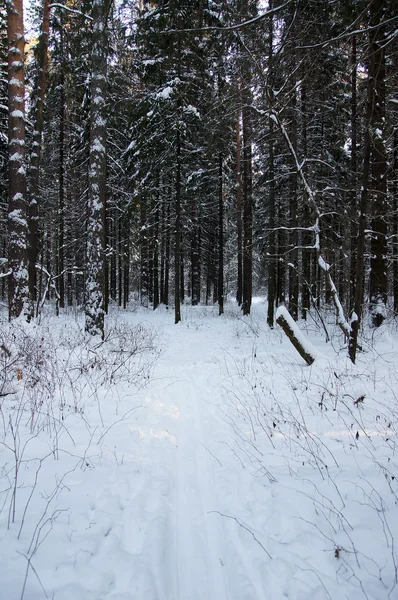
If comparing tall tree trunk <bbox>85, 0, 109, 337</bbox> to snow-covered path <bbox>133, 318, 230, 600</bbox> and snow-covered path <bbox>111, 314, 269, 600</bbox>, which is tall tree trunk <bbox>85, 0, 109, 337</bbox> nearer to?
snow-covered path <bbox>133, 318, 230, 600</bbox>

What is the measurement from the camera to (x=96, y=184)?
7.62 meters

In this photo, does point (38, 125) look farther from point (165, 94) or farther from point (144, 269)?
point (144, 269)

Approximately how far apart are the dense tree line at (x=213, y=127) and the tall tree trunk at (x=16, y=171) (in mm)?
36

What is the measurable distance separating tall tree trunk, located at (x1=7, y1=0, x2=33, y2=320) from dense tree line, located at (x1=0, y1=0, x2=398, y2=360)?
0.04 meters

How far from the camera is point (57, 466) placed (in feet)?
8.79

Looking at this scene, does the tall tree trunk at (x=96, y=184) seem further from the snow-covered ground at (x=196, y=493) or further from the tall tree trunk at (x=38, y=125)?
the tall tree trunk at (x=38, y=125)

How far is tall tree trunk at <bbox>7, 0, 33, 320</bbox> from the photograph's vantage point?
7141 millimetres

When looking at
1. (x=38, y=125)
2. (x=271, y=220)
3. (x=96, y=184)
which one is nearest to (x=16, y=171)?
(x=96, y=184)

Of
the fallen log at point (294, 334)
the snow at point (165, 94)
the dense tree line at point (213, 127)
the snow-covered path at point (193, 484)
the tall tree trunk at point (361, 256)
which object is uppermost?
the snow at point (165, 94)

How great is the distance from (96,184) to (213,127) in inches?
139

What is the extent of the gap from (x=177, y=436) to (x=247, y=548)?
66.8 inches

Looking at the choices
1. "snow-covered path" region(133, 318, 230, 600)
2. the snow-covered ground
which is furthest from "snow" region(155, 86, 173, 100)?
the snow-covered ground

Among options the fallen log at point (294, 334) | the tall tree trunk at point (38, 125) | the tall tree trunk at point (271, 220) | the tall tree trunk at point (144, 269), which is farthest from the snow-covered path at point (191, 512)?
the tall tree trunk at point (144, 269)

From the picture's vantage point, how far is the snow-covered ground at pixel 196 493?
5.40 feet
